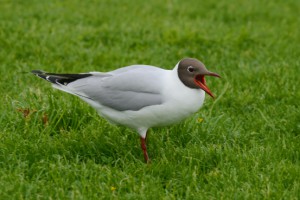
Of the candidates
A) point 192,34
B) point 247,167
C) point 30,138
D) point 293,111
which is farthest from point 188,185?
point 192,34

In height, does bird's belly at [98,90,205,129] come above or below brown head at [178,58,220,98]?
below

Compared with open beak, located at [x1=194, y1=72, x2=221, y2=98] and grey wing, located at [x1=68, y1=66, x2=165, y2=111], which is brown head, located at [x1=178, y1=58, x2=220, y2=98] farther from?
grey wing, located at [x1=68, y1=66, x2=165, y2=111]

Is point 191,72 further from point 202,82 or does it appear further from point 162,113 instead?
point 162,113

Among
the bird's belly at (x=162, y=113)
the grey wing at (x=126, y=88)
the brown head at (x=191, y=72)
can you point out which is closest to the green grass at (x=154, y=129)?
the bird's belly at (x=162, y=113)

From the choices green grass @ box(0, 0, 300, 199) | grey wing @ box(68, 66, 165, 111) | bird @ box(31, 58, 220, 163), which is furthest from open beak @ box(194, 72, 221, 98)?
green grass @ box(0, 0, 300, 199)

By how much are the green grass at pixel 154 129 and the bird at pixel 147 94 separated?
0.95ft

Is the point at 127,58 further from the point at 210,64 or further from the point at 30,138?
the point at 30,138

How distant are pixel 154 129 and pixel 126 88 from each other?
2.26ft

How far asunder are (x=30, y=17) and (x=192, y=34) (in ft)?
7.00

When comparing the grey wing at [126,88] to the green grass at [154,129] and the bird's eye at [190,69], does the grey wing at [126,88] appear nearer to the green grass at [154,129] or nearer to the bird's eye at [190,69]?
the bird's eye at [190,69]

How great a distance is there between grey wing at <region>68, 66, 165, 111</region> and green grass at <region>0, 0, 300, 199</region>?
379 mm

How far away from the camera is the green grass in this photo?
3.88 metres

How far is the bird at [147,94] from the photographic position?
4062 mm

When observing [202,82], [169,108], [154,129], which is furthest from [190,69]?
[154,129]
